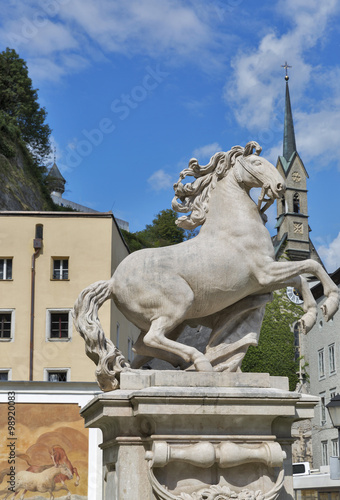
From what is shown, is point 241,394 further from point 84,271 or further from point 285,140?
point 285,140

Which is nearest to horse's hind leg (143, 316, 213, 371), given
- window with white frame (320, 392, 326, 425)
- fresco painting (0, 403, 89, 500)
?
fresco painting (0, 403, 89, 500)

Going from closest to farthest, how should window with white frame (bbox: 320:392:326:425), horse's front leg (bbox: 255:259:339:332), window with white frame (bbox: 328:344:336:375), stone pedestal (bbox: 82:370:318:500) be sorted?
stone pedestal (bbox: 82:370:318:500), horse's front leg (bbox: 255:259:339:332), window with white frame (bbox: 328:344:336:375), window with white frame (bbox: 320:392:326:425)

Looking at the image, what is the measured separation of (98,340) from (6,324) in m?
30.9

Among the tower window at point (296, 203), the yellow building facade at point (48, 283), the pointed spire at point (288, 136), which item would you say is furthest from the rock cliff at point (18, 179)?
the pointed spire at point (288, 136)

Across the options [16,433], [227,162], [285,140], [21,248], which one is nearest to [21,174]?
[21,248]

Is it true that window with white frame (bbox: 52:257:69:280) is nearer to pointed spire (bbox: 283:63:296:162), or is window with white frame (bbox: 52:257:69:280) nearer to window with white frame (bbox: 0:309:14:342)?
window with white frame (bbox: 0:309:14:342)

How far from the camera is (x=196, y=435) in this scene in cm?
582

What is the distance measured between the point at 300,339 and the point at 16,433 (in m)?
39.9

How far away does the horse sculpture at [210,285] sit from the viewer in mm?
6301

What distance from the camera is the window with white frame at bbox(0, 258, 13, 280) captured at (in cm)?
3662

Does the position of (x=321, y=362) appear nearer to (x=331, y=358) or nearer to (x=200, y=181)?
(x=331, y=358)

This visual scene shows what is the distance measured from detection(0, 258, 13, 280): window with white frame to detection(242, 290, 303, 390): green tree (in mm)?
17163

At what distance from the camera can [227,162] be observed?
6.89 meters

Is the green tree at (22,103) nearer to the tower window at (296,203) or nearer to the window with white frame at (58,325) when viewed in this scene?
the window with white frame at (58,325)
